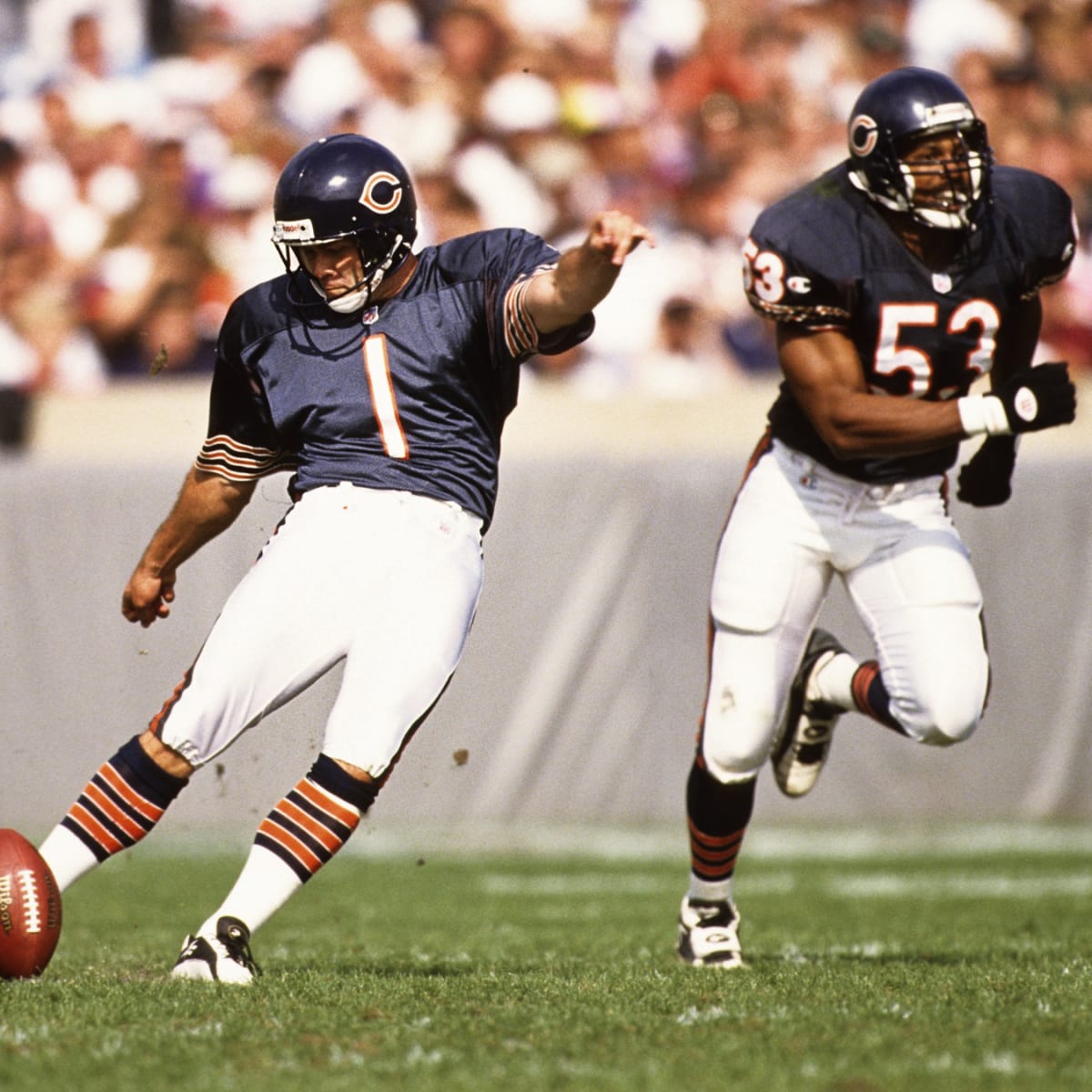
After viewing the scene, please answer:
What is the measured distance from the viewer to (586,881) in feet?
22.7

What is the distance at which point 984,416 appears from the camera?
4016 mm

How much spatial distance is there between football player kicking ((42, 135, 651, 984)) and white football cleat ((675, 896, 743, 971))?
98 cm

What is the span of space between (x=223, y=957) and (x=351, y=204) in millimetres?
1608

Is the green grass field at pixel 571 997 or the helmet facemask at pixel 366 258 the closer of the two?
the green grass field at pixel 571 997

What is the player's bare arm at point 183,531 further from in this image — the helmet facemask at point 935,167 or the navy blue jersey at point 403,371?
the helmet facemask at point 935,167

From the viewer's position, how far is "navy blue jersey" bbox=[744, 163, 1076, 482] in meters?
4.18

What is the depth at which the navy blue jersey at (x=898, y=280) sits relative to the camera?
165 inches

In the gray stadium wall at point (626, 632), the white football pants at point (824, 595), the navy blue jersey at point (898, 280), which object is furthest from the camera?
the gray stadium wall at point (626, 632)

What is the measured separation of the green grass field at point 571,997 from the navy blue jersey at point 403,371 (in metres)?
1.11

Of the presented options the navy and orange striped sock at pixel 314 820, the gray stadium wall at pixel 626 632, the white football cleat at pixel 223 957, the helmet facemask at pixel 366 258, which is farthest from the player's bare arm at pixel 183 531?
the gray stadium wall at pixel 626 632

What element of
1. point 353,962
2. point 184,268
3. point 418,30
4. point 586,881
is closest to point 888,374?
point 353,962

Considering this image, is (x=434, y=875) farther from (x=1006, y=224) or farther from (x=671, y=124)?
(x=671, y=124)

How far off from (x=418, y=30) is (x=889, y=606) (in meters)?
7.18

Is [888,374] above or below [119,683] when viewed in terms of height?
above
